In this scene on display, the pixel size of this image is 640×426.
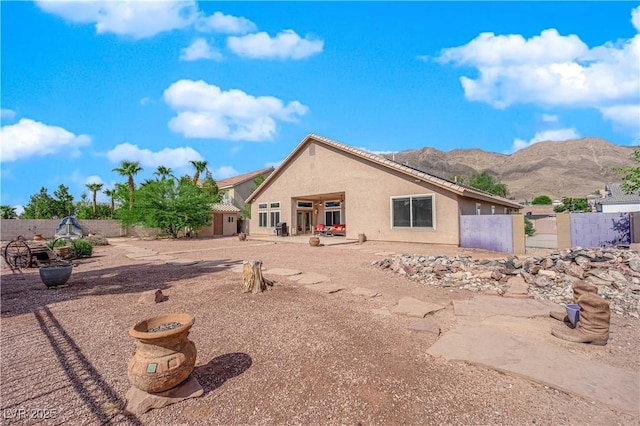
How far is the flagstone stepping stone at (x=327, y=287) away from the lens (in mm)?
7012

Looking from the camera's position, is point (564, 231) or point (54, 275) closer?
point (54, 275)

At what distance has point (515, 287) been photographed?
22.1ft

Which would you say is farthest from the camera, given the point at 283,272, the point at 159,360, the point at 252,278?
the point at 283,272

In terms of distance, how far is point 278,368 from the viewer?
11.4 ft

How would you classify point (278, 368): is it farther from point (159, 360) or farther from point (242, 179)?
point (242, 179)

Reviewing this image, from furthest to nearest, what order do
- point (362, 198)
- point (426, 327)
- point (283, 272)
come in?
1. point (362, 198)
2. point (283, 272)
3. point (426, 327)

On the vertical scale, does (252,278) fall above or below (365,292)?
above

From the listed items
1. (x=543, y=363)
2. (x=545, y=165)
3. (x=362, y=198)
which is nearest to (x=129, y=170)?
(x=362, y=198)

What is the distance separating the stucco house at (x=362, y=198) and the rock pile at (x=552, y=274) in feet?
20.5

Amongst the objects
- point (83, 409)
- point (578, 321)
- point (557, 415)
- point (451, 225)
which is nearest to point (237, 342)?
point (83, 409)

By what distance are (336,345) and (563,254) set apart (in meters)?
7.91

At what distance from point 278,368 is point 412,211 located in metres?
13.6

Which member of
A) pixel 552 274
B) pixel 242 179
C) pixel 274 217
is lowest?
pixel 552 274

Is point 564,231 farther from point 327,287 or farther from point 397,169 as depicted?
point 327,287
